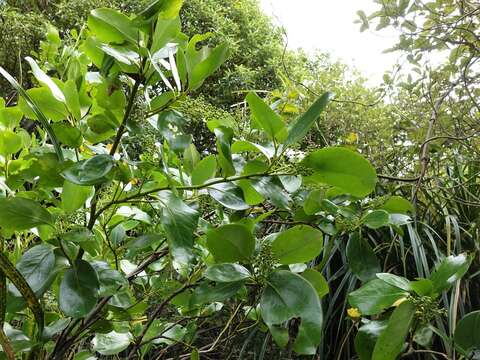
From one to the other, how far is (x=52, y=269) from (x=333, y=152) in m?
0.34

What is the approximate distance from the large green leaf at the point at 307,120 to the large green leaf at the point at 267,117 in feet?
0.05

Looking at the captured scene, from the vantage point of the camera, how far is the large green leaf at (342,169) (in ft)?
1.51

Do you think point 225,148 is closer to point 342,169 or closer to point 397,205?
point 342,169

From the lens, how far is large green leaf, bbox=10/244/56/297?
506 millimetres

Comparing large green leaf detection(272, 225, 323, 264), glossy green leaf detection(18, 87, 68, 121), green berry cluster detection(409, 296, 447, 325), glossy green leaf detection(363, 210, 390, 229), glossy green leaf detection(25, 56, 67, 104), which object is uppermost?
glossy green leaf detection(25, 56, 67, 104)

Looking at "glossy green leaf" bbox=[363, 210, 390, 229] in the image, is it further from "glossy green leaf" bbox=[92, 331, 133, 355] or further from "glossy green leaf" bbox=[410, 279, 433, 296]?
"glossy green leaf" bbox=[92, 331, 133, 355]

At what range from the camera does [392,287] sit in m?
0.51

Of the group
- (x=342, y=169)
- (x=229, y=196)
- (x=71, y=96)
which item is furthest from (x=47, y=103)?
(x=342, y=169)

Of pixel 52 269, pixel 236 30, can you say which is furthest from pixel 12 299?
pixel 236 30

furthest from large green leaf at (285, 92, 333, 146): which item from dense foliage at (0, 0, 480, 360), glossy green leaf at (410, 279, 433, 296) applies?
glossy green leaf at (410, 279, 433, 296)

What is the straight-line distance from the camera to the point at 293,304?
43 centimetres

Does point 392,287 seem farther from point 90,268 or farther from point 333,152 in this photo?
point 90,268

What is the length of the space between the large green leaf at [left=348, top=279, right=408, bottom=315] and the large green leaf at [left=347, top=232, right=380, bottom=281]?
7 centimetres

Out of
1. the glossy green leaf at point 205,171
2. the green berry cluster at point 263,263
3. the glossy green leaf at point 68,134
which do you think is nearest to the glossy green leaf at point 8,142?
the glossy green leaf at point 68,134
